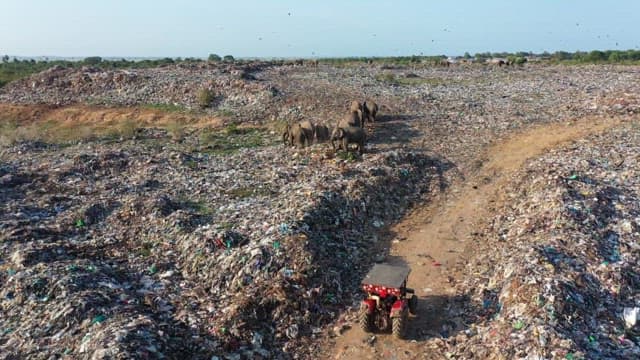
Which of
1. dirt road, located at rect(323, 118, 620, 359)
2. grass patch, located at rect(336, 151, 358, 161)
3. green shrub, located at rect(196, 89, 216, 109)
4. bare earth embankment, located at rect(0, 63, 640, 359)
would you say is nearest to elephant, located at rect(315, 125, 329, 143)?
bare earth embankment, located at rect(0, 63, 640, 359)

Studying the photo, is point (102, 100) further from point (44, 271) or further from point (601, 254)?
point (601, 254)

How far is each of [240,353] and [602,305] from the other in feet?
21.7

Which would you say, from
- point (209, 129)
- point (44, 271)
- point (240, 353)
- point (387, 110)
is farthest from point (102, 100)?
point (240, 353)

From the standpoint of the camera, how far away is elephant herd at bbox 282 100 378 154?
17.9 m

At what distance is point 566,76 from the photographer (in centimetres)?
3616

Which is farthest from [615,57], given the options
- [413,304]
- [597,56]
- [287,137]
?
[413,304]

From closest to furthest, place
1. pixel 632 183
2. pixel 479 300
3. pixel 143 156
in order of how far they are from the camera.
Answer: pixel 479 300 < pixel 632 183 < pixel 143 156

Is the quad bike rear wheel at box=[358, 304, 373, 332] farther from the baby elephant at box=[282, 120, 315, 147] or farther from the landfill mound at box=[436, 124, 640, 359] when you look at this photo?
the baby elephant at box=[282, 120, 315, 147]

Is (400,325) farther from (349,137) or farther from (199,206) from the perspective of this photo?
(349,137)

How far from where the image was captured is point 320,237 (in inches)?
463

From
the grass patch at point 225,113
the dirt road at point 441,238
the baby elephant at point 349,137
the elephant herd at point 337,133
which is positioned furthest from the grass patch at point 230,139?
the dirt road at point 441,238

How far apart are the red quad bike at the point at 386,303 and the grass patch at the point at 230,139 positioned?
12265 mm

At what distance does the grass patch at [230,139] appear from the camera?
20.5m

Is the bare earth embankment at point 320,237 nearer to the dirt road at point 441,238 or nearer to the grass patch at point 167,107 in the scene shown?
the dirt road at point 441,238
